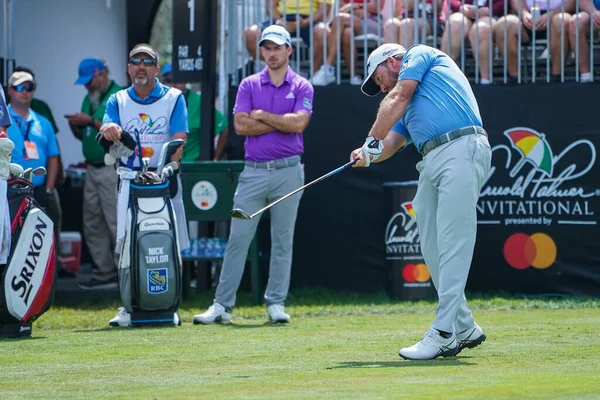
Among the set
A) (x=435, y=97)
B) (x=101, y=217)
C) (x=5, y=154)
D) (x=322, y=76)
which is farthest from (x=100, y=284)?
(x=435, y=97)

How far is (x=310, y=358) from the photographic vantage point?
6820 mm

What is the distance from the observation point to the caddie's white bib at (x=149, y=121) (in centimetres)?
959

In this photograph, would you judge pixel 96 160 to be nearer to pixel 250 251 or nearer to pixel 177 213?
pixel 250 251

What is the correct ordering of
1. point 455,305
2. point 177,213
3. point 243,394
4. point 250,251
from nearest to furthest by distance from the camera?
point 243,394 → point 455,305 → point 177,213 → point 250,251

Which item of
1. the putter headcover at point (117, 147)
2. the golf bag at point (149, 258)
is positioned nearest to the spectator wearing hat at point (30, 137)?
the putter headcover at point (117, 147)

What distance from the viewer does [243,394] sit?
208 inches

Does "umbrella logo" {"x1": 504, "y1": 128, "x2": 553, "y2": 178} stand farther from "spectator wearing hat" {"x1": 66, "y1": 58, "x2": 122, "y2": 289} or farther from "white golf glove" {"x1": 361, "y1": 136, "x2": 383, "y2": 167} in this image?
"white golf glove" {"x1": 361, "y1": 136, "x2": 383, "y2": 167}

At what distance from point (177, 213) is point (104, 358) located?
8.79ft

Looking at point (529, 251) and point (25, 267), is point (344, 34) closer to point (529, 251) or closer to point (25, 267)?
point (529, 251)

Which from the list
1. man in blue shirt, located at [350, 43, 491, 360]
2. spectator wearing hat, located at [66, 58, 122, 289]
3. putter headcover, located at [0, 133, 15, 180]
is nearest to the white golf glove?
man in blue shirt, located at [350, 43, 491, 360]

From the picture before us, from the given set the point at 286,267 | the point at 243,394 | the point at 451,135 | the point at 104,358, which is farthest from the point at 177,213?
the point at 243,394

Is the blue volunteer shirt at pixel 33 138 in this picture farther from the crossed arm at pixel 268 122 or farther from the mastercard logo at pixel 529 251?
the mastercard logo at pixel 529 251

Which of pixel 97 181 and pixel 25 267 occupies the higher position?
pixel 97 181

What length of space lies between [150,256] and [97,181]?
3.75 m
